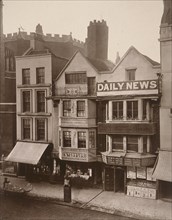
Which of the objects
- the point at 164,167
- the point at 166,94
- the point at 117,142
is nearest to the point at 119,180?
the point at 117,142

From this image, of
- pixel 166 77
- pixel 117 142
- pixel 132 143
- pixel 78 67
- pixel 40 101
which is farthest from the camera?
pixel 40 101

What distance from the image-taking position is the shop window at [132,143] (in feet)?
78.3

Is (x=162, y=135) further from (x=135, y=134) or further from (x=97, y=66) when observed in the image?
(x=97, y=66)

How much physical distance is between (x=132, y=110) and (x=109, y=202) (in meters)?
7.65

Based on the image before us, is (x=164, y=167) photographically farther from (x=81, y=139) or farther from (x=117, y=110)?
(x=81, y=139)

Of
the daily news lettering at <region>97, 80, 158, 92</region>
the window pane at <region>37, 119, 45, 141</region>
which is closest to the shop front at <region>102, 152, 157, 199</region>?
the daily news lettering at <region>97, 80, 158, 92</region>

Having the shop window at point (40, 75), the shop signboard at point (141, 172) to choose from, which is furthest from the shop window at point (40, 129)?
the shop signboard at point (141, 172)

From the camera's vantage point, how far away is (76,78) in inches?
1070

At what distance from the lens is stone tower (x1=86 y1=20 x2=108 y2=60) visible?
30.0 m

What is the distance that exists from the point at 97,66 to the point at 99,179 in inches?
418

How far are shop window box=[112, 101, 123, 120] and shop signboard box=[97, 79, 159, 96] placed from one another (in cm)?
101

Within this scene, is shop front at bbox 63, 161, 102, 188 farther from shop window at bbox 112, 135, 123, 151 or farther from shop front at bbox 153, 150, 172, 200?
shop front at bbox 153, 150, 172, 200

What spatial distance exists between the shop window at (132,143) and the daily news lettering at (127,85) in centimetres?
417

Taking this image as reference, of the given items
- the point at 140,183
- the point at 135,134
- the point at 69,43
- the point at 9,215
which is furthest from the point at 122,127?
the point at 69,43
